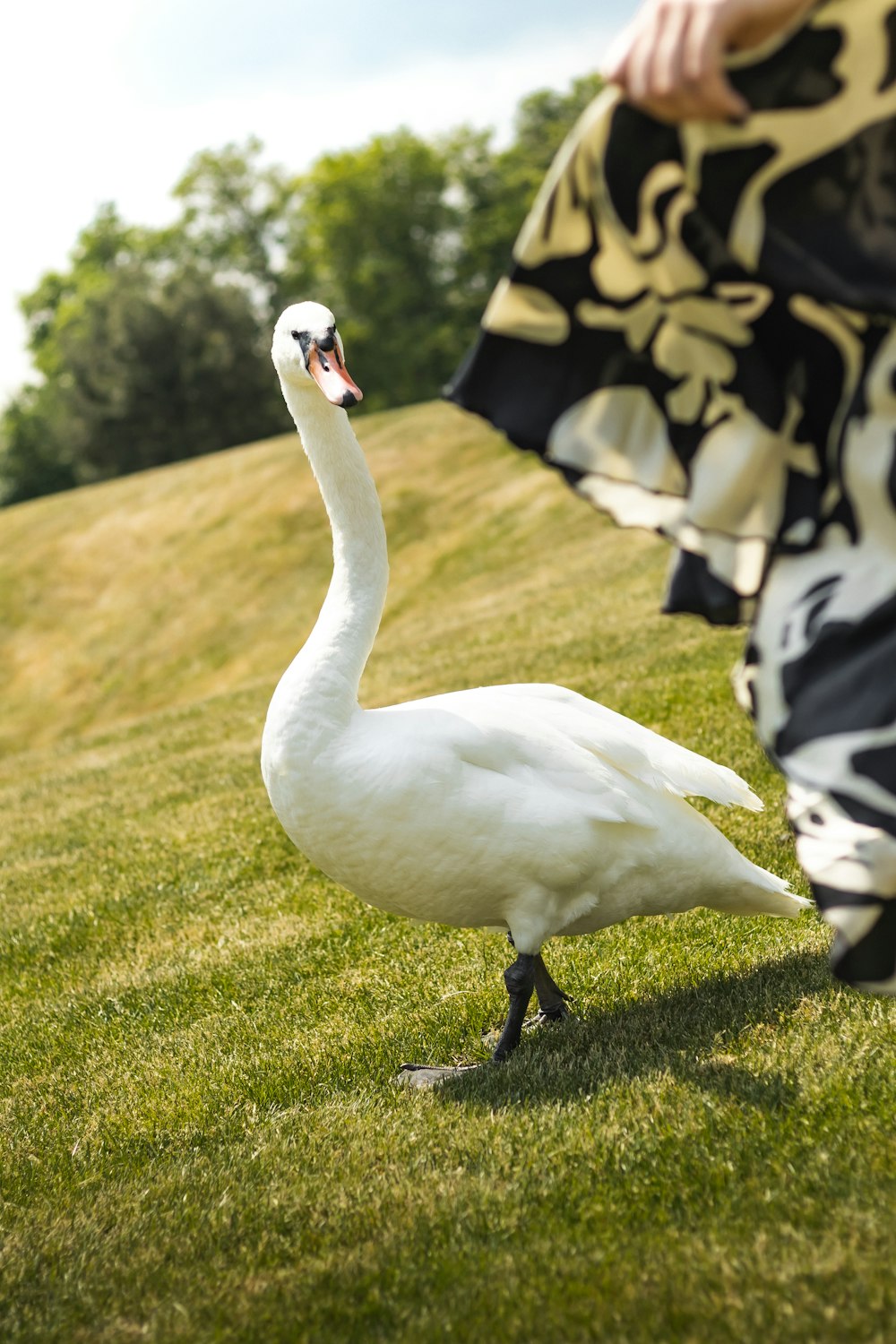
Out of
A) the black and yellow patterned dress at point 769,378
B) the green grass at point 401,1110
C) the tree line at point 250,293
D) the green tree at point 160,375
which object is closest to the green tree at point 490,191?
the tree line at point 250,293

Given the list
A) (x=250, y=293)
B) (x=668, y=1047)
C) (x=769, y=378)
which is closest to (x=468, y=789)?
(x=668, y=1047)

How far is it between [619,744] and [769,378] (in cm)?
224

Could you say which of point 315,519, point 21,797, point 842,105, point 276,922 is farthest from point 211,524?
point 842,105

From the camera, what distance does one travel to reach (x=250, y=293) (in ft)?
197

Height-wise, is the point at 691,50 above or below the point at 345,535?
above

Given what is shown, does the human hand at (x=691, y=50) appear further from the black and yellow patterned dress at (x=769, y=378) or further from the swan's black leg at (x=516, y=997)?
the swan's black leg at (x=516, y=997)

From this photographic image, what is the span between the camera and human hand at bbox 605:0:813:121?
2422mm

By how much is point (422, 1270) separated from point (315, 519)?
29.7m

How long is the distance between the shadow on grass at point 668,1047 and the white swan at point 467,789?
0.68ft

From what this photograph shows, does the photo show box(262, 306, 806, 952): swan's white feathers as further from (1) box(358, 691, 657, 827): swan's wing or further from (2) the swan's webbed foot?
(2) the swan's webbed foot

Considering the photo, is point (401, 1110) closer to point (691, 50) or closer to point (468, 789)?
point (468, 789)

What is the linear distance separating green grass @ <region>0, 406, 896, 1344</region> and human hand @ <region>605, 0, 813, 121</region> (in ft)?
7.91

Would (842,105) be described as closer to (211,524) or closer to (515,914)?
(515,914)

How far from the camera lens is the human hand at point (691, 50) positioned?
7.95ft
